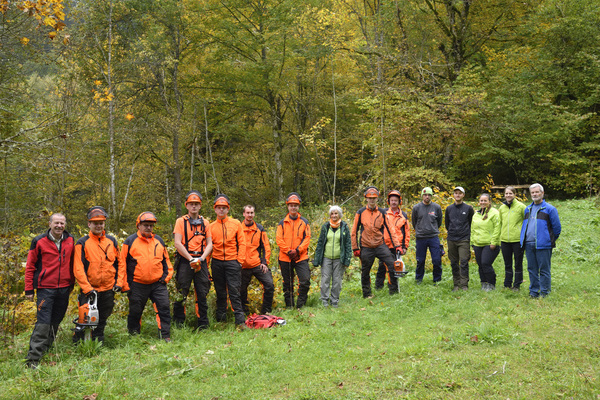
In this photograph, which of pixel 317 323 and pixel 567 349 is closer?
pixel 567 349

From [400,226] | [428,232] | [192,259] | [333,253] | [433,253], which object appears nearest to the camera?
[192,259]

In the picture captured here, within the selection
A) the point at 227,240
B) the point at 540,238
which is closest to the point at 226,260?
the point at 227,240

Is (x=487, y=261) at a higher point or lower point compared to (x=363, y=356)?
higher

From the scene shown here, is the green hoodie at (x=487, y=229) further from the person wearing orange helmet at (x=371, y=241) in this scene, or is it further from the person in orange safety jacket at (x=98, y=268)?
the person in orange safety jacket at (x=98, y=268)

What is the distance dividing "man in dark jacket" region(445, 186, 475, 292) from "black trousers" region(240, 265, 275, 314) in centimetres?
362

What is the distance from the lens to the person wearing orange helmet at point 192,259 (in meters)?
6.72

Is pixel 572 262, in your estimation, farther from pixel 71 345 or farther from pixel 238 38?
pixel 238 38

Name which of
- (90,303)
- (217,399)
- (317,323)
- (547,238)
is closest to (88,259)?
(90,303)

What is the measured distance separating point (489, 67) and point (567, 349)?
19.4m

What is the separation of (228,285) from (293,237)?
150 centimetres

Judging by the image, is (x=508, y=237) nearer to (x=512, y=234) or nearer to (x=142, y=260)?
(x=512, y=234)

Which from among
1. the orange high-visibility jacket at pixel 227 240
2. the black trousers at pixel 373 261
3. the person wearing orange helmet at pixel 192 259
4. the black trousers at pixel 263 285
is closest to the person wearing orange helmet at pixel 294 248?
the black trousers at pixel 263 285

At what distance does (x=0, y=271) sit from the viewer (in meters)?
6.59

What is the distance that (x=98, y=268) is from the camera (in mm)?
5930
